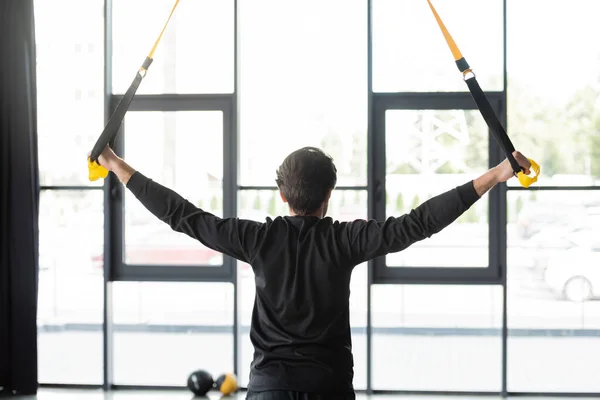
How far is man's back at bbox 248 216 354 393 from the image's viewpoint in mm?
1406

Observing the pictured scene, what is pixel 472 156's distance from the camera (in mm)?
4297

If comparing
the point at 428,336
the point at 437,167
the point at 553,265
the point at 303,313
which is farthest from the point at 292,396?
the point at 428,336

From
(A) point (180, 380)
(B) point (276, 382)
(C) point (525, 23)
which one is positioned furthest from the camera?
(A) point (180, 380)

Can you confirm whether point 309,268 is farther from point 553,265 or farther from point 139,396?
point 553,265

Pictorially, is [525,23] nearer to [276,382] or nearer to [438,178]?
[438,178]

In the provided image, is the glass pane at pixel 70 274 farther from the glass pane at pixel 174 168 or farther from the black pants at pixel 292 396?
the black pants at pixel 292 396

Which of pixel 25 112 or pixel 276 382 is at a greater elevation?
pixel 25 112

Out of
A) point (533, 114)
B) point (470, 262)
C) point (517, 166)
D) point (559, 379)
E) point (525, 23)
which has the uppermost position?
point (525, 23)

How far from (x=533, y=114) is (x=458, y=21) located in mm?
791

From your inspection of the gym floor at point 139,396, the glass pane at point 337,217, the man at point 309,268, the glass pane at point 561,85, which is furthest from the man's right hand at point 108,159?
the glass pane at point 561,85

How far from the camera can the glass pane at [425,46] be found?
13.9 feet

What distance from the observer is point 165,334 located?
7418 millimetres

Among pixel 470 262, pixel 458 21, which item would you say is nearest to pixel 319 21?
pixel 458 21

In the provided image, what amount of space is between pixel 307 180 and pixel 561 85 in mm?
3336
